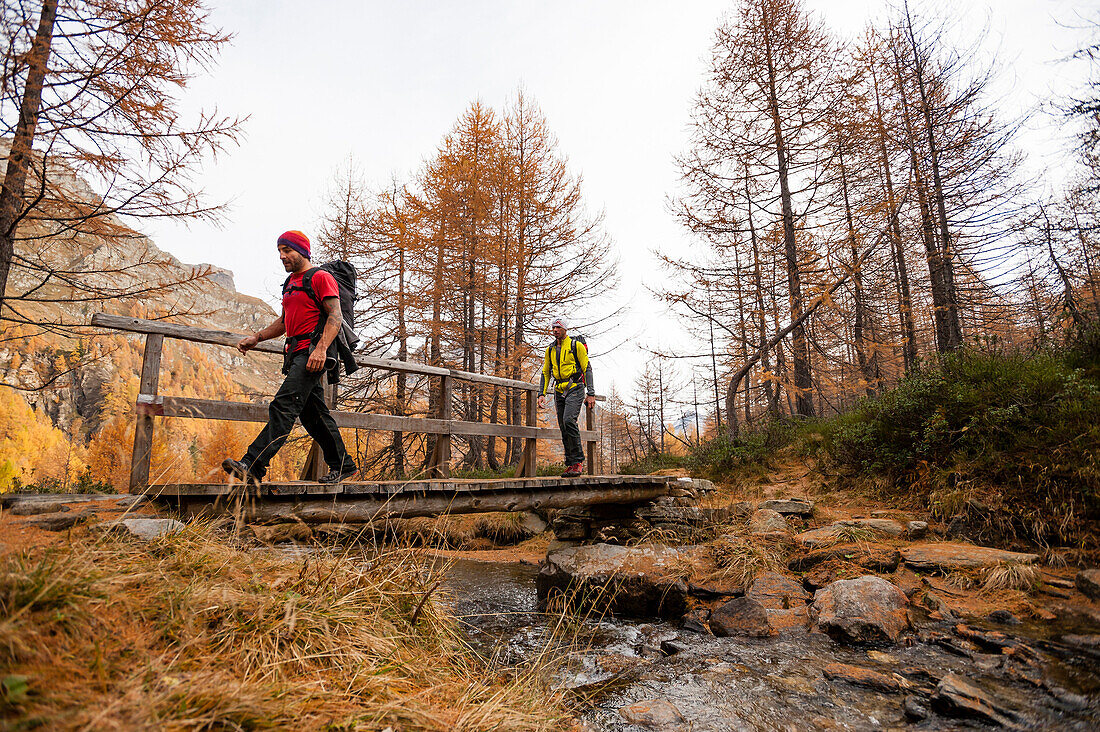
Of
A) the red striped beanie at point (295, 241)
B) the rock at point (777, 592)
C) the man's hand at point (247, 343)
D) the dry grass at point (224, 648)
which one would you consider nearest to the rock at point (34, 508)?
the dry grass at point (224, 648)

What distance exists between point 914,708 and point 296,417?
4536 millimetres

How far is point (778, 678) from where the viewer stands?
313 centimetres

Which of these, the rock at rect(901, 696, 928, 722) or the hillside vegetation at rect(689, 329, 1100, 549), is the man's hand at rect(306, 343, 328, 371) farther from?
the hillside vegetation at rect(689, 329, 1100, 549)

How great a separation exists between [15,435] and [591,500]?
46.8 m

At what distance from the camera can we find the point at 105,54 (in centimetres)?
619

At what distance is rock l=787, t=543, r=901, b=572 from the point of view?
465cm

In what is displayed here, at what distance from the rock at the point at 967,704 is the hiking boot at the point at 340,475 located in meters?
4.59

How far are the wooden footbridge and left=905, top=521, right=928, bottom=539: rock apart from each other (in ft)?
11.5

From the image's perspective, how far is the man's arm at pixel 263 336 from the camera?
171 inches

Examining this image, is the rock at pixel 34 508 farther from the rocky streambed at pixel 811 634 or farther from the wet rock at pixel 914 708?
the wet rock at pixel 914 708

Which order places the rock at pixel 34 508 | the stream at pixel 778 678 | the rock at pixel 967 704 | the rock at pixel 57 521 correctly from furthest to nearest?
1. the rock at pixel 34 508
2. the rock at pixel 57 521
3. the stream at pixel 778 678
4. the rock at pixel 967 704

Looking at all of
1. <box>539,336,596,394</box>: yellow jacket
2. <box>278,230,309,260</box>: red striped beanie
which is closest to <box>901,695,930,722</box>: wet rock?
<box>539,336,596,394</box>: yellow jacket

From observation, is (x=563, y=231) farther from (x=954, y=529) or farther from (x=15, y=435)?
(x=15, y=435)

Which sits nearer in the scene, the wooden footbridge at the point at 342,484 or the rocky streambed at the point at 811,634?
the rocky streambed at the point at 811,634
